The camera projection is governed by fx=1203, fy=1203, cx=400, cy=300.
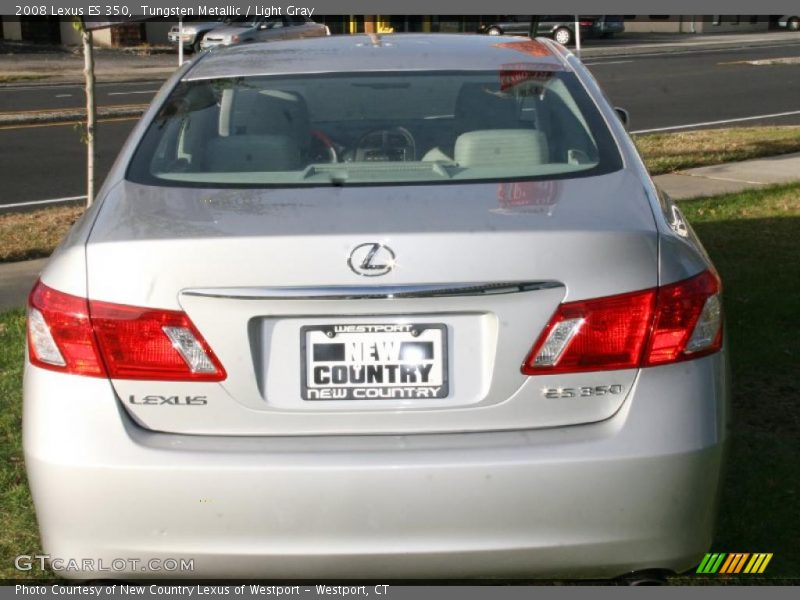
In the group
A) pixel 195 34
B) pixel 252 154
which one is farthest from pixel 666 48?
pixel 252 154

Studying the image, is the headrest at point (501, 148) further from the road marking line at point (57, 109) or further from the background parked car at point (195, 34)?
the background parked car at point (195, 34)

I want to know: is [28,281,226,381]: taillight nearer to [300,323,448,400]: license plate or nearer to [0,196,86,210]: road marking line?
[300,323,448,400]: license plate

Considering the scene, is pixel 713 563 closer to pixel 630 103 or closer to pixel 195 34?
pixel 630 103

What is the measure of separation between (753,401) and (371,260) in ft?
9.88

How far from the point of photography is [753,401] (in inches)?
208

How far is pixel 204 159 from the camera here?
3701 mm

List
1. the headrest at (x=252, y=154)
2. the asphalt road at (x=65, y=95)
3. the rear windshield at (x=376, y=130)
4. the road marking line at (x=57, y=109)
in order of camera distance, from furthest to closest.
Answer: the asphalt road at (x=65, y=95)
the road marking line at (x=57, y=109)
the headrest at (x=252, y=154)
the rear windshield at (x=376, y=130)

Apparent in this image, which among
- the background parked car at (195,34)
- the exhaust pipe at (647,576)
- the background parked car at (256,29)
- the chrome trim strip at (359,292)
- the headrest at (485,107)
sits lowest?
the background parked car at (195,34)

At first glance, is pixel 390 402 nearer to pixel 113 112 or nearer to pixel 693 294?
pixel 693 294

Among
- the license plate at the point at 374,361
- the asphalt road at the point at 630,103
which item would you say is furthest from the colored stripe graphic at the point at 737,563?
the asphalt road at the point at 630,103

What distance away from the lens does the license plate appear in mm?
2838

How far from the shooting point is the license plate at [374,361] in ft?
9.31

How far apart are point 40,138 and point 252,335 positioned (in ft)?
43.2
